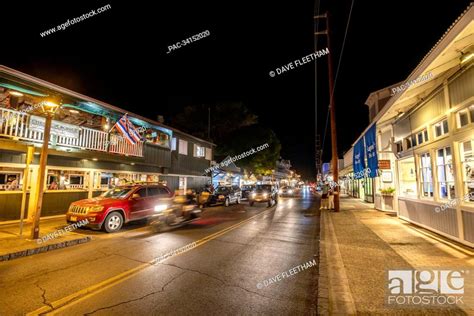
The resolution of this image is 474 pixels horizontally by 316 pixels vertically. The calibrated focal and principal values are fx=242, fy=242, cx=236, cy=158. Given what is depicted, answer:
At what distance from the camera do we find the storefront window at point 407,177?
10.9 meters

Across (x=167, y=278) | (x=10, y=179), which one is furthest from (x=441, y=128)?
(x=10, y=179)

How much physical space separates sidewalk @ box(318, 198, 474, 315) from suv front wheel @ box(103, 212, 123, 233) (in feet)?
25.7

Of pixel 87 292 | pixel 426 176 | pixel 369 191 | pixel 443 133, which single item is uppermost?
pixel 443 133

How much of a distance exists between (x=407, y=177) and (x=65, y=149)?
16.6m

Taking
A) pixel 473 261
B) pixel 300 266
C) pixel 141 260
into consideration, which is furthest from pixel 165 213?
pixel 473 261

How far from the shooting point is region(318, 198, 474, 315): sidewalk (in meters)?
3.54

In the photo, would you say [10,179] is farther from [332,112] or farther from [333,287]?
[332,112]

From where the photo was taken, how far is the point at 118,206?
9750mm

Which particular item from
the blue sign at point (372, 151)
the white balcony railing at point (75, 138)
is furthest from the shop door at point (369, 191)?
the white balcony railing at point (75, 138)

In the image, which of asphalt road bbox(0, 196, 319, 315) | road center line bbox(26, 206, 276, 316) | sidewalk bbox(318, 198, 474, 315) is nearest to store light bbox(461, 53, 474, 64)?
sidewalk bbox(318, 198, 474, 315)

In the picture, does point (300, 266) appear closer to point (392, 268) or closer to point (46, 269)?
point (392, 268)

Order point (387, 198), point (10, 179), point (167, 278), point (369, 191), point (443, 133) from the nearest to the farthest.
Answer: point (167, 278), point (443, 133), point (10, 179), point (387, 198), point (369, 191)

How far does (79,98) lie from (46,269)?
371 inches

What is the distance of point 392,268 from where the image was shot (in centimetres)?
501
